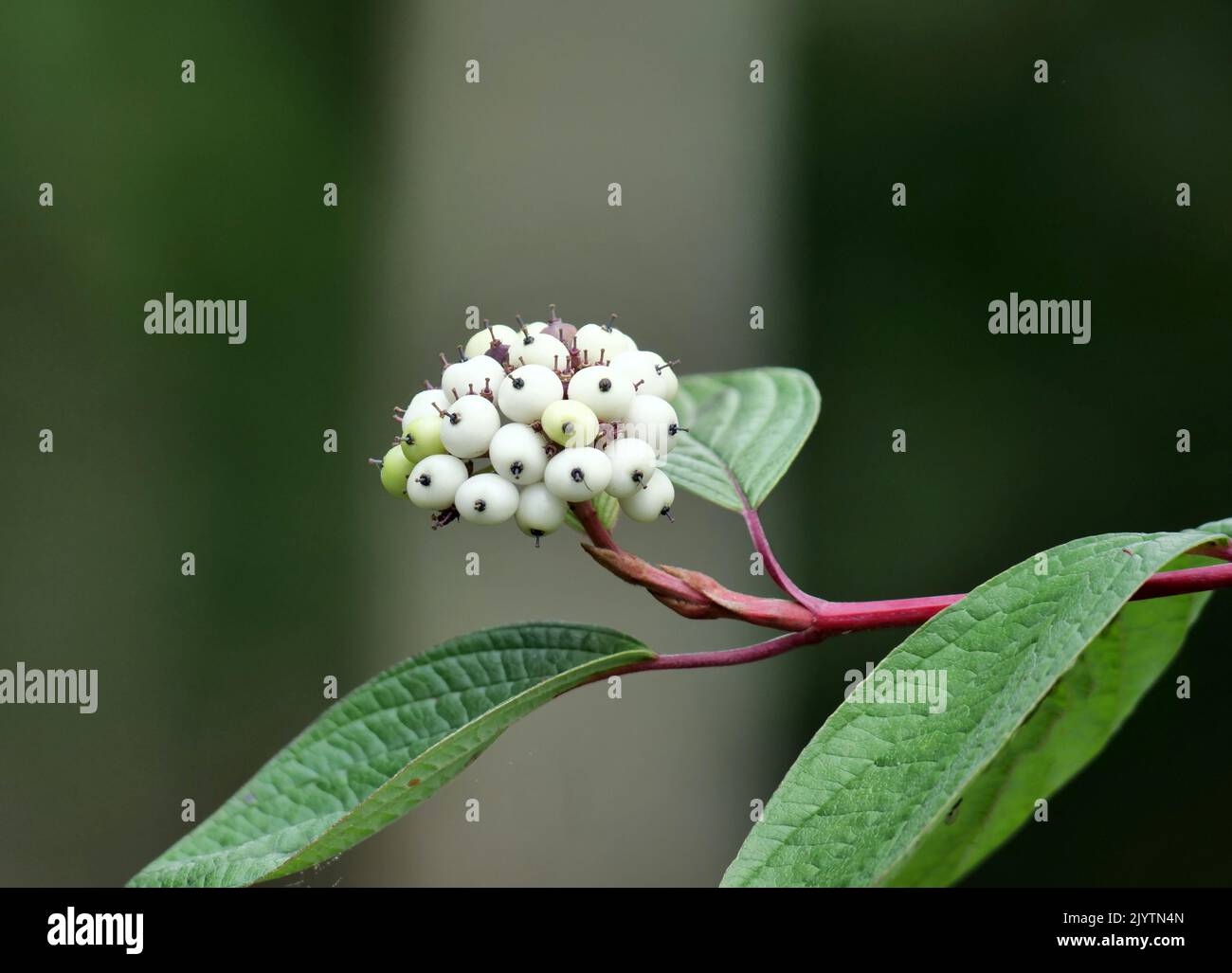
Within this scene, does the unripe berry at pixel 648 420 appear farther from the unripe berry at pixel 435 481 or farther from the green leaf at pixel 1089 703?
the green leaf at pixel 1089 703

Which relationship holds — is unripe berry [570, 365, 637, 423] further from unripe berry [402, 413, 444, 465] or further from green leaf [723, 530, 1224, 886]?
green leaf [723, 530, 1224, 886]

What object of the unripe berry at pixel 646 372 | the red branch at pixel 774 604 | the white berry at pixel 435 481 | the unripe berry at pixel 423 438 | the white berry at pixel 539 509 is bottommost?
the red branch at pixel 774 604

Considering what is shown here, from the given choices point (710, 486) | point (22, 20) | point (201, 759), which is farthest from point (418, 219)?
point (710, 486)

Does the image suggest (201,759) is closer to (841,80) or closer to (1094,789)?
(1094,789)

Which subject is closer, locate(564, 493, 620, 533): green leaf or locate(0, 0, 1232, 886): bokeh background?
locate(564, 493, 620, 533): green leaf

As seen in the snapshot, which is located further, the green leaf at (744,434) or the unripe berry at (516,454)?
the green leaf at (744,434)

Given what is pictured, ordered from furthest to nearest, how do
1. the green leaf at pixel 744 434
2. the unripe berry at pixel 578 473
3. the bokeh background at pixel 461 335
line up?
the bokeh background at pixel 461 335 → the green leaf at pixel 744 434 → the unripe berry at pixel 578 473

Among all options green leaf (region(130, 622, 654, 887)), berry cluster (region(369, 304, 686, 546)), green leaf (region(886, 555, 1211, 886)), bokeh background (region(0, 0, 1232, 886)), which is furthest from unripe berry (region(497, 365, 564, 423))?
bokeh background (region(0, 0, 1232, 886))

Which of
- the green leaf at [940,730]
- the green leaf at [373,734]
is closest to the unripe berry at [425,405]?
the green leaf at [373,734]
